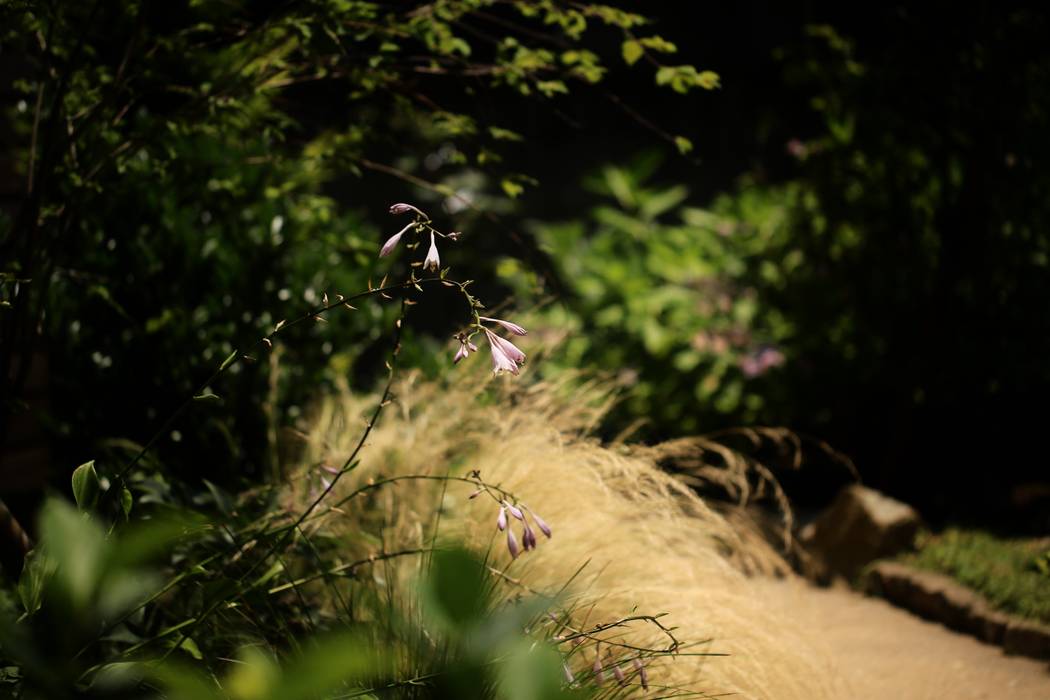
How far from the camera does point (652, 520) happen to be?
2406 mm

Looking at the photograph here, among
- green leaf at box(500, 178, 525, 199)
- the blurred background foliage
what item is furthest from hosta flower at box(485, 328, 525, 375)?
green leaf at box(500, 178, 525, 199)

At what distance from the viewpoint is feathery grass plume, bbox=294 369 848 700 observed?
187 centimetres

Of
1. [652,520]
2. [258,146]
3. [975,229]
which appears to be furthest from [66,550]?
[975,229]

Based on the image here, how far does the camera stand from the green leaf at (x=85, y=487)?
1.18 m

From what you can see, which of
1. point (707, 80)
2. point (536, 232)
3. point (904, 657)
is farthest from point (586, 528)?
point (536, 232)

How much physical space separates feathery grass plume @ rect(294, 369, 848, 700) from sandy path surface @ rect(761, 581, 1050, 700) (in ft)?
0.87

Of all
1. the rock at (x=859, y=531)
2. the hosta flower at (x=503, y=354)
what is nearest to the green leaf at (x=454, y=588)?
the hosta flower at (x=503, y=354)

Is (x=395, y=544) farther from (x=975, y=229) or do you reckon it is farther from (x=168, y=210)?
(x=975, y=229)

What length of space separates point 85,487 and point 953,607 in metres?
2.63

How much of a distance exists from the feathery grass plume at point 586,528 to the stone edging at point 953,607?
27.7 inches

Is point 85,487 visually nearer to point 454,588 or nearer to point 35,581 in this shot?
point 35,581

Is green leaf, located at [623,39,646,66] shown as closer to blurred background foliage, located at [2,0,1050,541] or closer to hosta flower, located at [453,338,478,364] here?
blurred background foliage, located at [2,0,1050,541]

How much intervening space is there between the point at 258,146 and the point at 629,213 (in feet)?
8.76

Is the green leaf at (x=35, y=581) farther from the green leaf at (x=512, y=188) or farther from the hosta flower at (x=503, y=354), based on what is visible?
the green leaf at (x=512, y=188)
